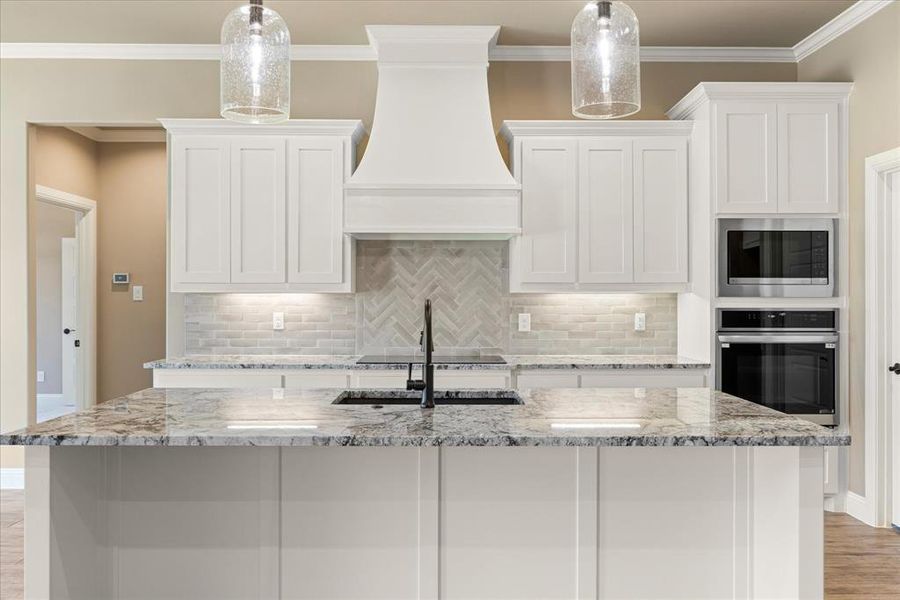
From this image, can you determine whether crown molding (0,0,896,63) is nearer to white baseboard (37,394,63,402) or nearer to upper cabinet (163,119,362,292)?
upper cabinet (163,119,362,292)

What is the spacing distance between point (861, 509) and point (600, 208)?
A: 2.29 metres

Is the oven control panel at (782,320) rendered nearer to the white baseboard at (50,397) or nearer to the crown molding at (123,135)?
the crown molding at (123,135)

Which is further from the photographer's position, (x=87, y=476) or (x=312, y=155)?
(x=312, y=155)

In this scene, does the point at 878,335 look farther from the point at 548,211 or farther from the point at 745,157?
the point at 548,211

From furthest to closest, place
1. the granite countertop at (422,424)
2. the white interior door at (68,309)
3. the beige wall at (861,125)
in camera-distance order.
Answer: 1. the white interior door at (68,309)
2. the beige wall at (861,125)
3. the granite countertop at (422,424)

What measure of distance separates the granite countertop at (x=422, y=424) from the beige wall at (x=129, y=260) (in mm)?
3794

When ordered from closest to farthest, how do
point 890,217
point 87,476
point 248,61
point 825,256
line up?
point 248,61 < point 87,476 < point 890,217 < point 825,256

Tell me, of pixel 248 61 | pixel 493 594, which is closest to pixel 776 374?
pixel 493 594

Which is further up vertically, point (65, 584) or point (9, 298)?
point (9, 298)

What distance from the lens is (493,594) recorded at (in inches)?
83.1

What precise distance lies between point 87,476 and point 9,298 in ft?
10.2

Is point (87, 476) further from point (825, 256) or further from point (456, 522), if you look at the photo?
point (825, 256)

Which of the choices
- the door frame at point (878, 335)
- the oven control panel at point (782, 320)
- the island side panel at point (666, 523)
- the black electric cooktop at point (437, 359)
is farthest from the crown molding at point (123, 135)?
the door frame at point (878, 335)

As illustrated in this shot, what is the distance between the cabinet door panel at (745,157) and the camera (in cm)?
399
